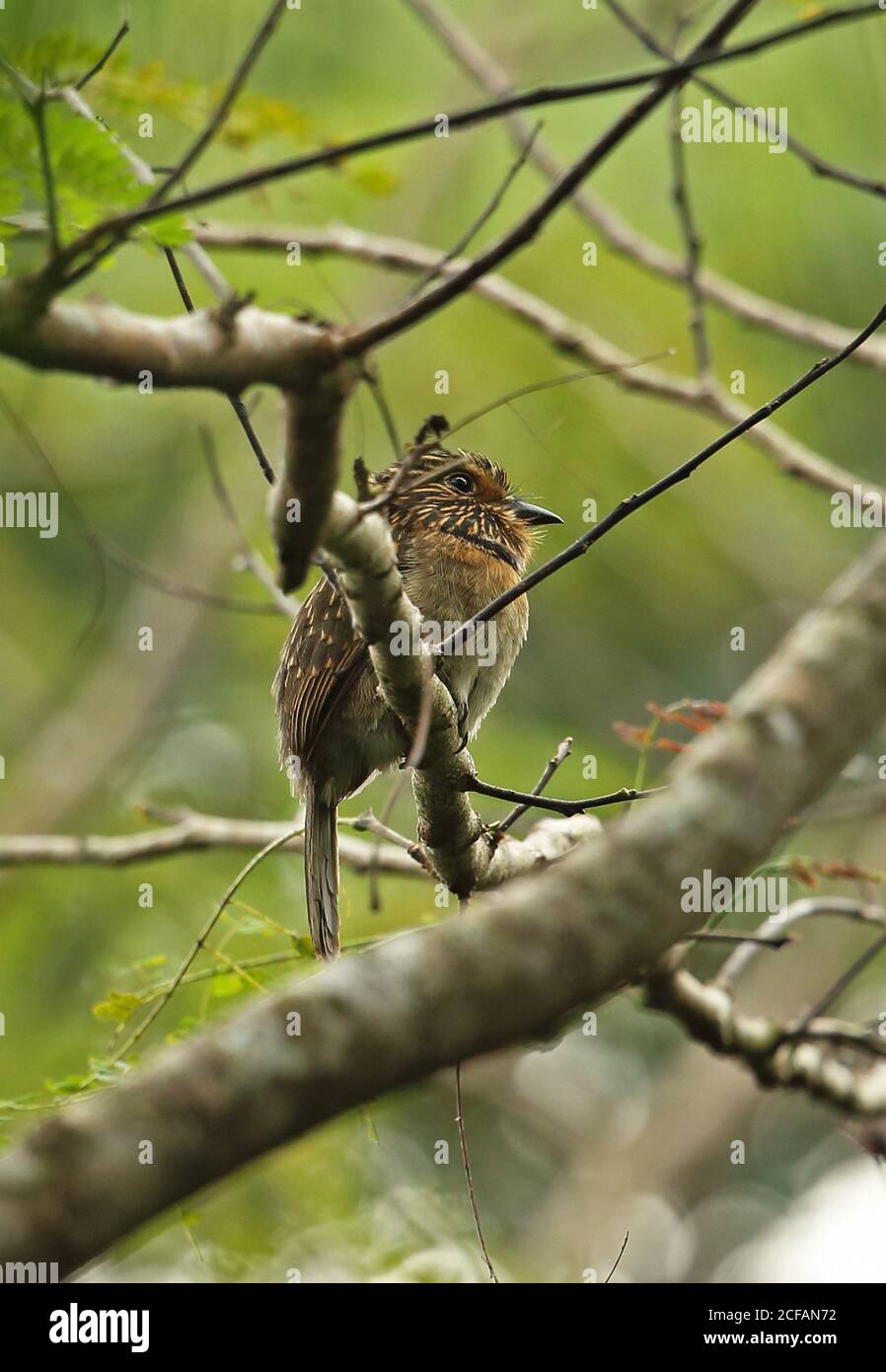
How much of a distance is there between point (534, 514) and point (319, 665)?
42.2 inches

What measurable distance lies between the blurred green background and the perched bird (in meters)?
1.70

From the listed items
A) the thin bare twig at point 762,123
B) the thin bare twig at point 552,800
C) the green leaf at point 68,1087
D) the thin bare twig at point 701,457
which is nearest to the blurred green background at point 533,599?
the thin bare twig at point 762,123

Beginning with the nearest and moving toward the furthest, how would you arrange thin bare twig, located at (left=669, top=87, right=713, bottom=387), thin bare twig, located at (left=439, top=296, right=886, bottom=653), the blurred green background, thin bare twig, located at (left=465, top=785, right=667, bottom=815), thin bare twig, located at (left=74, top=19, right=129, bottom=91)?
1. thin bare twig, located at (left=439, top=296, right=886, bottom=653)
2. thin bare twig, located at (left=74, top=19, right=129, bottom=91)
3. thin bare twig, located at (left=465, top=785, right=667, bottom=815)
4. thin bare twig, located at (left=669, top=87, right=713, bottom=387)
5. the blurred green background

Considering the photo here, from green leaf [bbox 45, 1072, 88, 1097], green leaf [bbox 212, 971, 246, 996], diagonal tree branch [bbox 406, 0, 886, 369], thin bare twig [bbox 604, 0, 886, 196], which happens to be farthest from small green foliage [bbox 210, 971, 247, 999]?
diagonal tree branch [bbox 406, 0, 886, 369]

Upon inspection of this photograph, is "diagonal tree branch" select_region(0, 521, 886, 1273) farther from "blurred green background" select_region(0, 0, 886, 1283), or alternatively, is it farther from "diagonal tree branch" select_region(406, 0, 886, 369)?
"blurred green background" select_region(0, 0, 886, 1283)

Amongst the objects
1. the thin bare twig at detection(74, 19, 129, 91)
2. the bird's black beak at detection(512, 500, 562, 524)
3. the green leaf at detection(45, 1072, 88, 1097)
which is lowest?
the green leaf at detection(45, 1072, 88, 1097)

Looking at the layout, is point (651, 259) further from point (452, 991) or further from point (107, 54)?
point (452, 991)

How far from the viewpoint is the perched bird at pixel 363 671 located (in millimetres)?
4152

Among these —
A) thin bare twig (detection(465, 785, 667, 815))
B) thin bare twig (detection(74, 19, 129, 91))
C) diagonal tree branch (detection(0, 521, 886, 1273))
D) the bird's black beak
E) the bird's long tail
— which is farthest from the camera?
the bird's black beak

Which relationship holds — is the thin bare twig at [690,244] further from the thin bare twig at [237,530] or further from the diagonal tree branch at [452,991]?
the diagonal tree branch at [452,991]

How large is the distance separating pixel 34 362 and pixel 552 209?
24.0 inches

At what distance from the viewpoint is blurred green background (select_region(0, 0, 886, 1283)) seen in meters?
7.08
